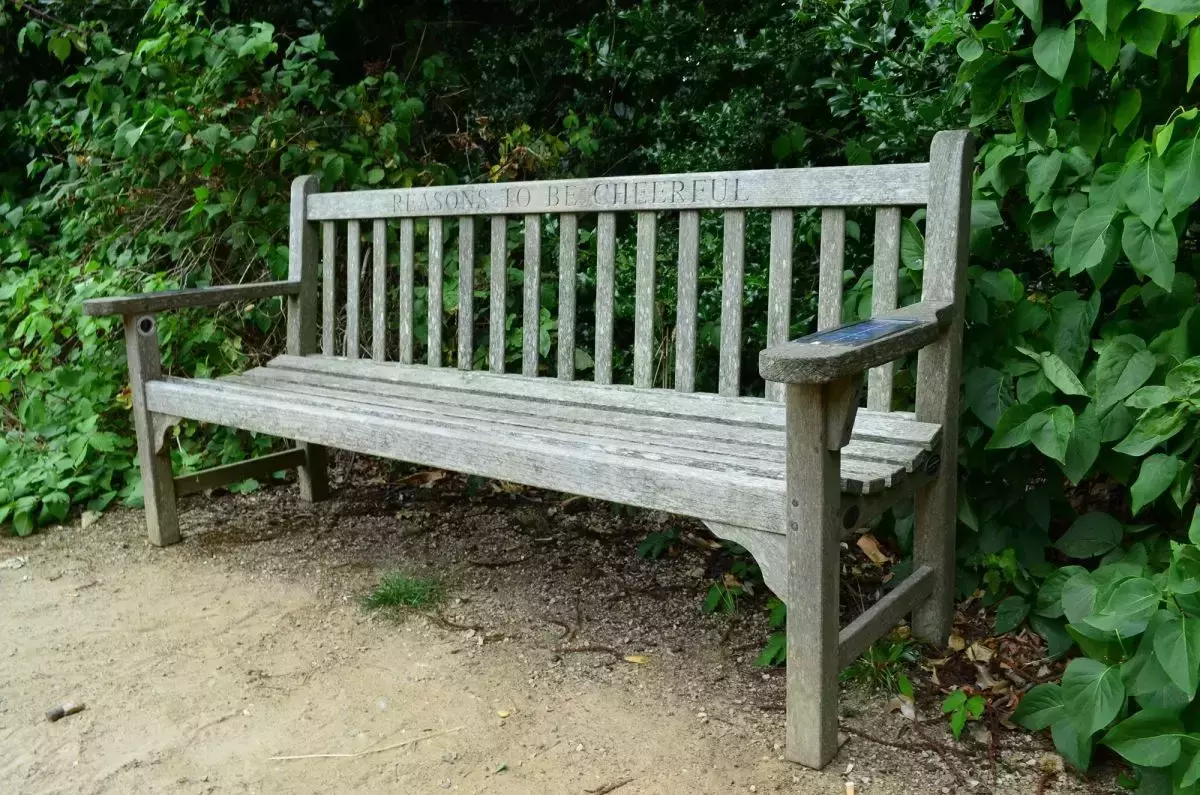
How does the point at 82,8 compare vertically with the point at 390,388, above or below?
above

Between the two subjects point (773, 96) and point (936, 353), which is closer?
point (936, 353)

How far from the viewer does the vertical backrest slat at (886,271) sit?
241cm

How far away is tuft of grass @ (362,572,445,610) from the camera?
9.70ft

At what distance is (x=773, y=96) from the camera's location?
11.9ft

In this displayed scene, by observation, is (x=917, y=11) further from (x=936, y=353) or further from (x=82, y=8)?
(x=82, y=8)

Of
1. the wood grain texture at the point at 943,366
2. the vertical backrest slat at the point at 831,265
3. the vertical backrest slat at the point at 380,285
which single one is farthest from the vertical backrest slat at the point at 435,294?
the wood grain texture at the point at 943,366

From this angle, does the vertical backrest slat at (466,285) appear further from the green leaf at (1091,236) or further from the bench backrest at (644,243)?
the green leaf at (1091,236)

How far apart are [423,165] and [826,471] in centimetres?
284

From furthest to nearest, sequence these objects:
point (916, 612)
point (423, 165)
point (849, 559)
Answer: point (423, 165) < point (849, 559) < point (916, 612)

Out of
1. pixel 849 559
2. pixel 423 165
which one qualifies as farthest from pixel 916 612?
pixel 423 165

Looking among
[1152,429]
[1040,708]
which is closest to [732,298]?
[1152,429]

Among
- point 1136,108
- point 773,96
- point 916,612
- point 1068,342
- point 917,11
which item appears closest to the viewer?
point 1136,108

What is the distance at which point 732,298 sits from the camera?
8.80 feet

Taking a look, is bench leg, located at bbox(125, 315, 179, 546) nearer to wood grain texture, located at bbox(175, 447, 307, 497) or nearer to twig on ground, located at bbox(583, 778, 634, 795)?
wood grain texture, located at bbox(175, 447, 307, 497)
